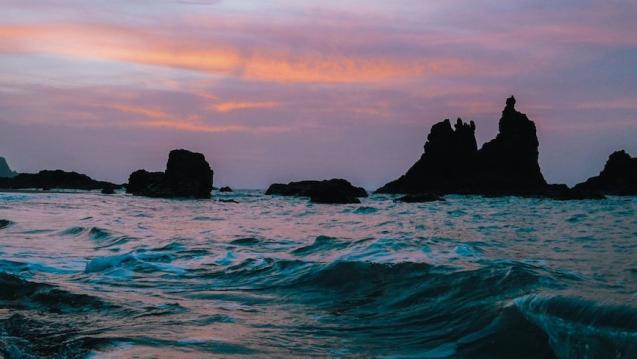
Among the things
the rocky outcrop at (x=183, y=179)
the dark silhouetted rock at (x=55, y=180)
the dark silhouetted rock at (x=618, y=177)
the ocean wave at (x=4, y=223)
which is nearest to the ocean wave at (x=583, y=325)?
the ocean wave at (x=4, y=223)

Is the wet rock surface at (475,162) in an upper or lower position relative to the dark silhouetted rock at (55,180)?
upper

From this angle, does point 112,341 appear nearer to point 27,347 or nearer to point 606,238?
point 27,347

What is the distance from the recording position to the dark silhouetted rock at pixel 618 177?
94.2 meters

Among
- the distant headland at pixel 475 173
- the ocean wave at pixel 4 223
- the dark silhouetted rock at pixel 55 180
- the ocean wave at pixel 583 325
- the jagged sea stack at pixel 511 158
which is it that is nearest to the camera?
the ocean wave at pixel 583 325

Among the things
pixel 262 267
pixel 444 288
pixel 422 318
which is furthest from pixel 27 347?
pixel 262 267

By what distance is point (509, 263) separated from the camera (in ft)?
31.6

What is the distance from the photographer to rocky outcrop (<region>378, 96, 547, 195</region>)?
108 m

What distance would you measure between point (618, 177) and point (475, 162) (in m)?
28.0

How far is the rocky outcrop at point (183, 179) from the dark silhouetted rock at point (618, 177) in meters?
61.0

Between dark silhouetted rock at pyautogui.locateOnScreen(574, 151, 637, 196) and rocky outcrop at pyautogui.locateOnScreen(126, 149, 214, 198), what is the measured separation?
6100cm

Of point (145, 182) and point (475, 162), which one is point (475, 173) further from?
point (145, 182)

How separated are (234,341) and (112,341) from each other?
116 centimetres

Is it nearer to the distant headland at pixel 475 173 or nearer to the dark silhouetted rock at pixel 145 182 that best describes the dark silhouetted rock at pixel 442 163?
the distant headland at pixel 475 173

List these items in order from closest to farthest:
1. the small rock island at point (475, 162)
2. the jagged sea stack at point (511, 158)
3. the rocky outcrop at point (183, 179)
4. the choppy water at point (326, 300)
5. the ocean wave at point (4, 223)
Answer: the choppy water at point (326, 300) → the ocean wave at point (4, 223) → the rocky outcrop at point (183, 179) → the jagged sea stack at point (511, 158) → the small rock island at point (475, 162)
